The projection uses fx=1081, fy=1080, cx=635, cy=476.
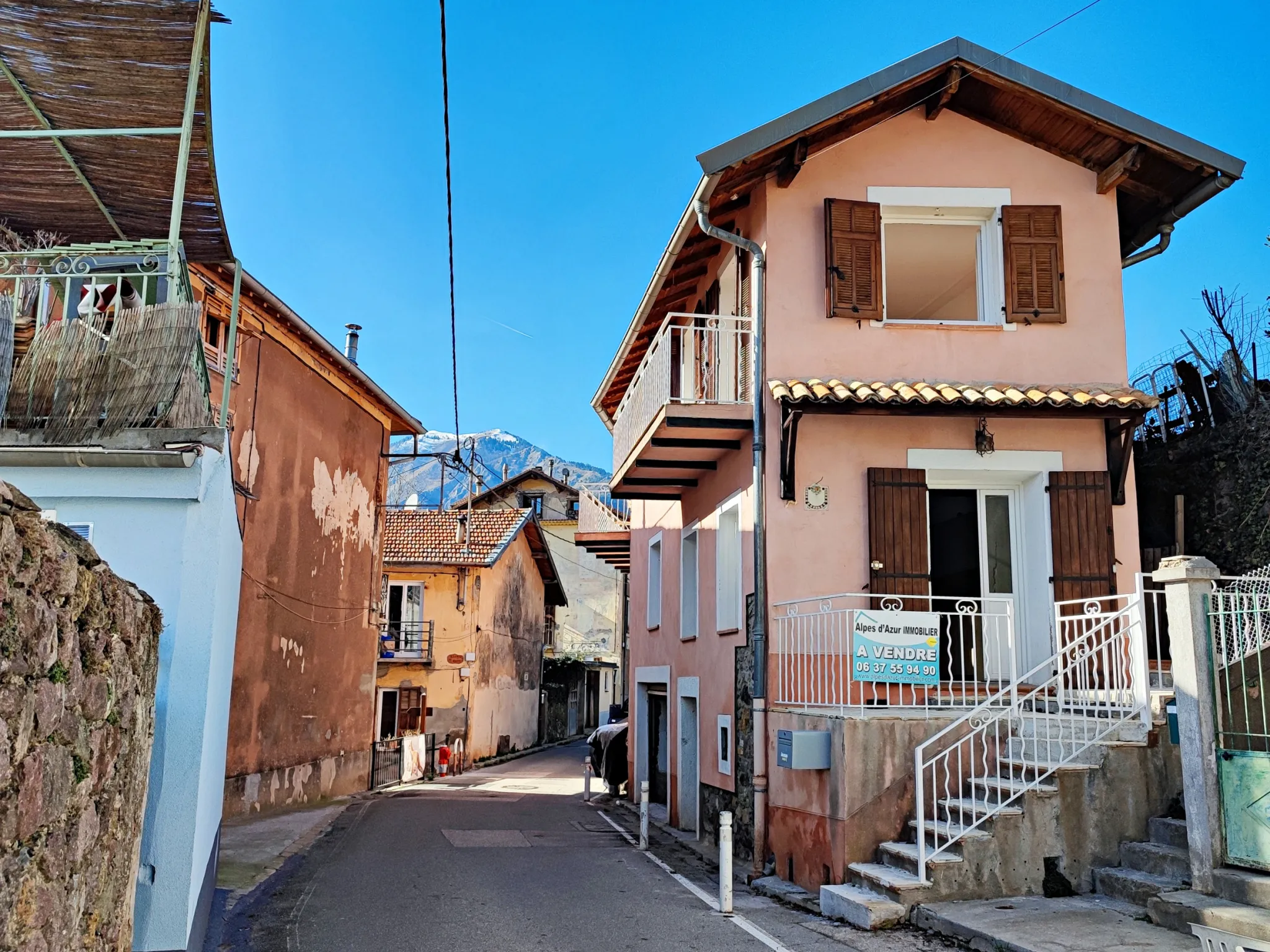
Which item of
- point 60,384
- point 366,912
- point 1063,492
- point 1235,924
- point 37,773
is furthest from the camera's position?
point 1063,492

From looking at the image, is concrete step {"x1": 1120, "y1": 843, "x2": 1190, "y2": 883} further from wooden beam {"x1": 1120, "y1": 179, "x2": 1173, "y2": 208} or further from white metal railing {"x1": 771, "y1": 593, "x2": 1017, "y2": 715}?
wooden beam {"x1": 1120, "y1": 179, "x2": 1173, "y2": 208}

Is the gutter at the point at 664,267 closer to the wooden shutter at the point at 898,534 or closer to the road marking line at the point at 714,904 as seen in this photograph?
the wooden shutter at the point at 898,534

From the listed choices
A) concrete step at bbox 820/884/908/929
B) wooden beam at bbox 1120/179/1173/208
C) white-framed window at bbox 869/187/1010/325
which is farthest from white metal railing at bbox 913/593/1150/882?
wooden beam at bbox 1120/179/1173/208

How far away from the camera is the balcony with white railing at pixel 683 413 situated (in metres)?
12.4

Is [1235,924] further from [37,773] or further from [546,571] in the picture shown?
[546,571]

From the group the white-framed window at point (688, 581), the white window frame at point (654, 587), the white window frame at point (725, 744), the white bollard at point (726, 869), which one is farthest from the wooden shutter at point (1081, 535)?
the white window frame at point (654, 587)

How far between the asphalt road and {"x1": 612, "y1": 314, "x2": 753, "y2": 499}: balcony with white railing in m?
4.93

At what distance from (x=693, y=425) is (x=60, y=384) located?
24.4 feet

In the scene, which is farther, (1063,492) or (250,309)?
(250,309)

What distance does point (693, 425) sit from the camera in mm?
12484

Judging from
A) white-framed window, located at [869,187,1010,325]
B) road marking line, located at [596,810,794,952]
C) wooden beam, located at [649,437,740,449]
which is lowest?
road marking line, located at [596,810,794,952]

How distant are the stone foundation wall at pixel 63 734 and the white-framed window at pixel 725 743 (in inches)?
337

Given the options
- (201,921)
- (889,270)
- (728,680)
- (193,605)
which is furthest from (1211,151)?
(201,921)

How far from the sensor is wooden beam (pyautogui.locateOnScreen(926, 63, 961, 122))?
1234 centimetres
